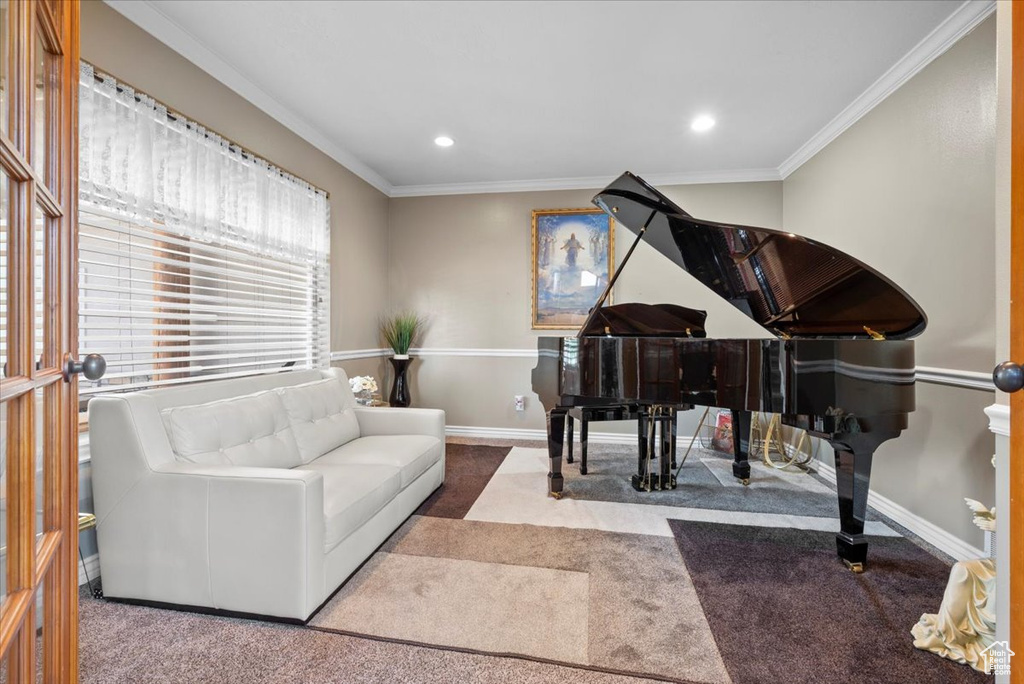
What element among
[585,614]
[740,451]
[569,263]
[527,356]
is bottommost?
[585,614]

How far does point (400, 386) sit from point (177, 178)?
2501 millimetres

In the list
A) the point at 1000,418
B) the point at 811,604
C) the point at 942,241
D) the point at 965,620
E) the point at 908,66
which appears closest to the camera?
the point at 1000,418

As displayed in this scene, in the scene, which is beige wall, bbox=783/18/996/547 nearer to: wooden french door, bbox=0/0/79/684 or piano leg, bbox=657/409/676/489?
piano leg, bbox=657/409/676/489

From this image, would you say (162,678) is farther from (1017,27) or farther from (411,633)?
(1017,27)

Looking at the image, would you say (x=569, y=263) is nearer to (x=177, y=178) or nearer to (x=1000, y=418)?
(x=177, y=178)

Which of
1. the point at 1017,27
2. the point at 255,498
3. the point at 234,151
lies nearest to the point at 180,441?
the point at 255,498

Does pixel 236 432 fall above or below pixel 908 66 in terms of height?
below

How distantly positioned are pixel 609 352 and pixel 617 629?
1.23 m

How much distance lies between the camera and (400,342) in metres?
4.41

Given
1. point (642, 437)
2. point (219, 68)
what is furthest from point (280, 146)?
point (642, 437)

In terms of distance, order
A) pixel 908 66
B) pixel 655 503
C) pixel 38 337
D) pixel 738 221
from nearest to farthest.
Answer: pixel 38 337
pixel 908 66
pixel 655 503
pixel 738 221

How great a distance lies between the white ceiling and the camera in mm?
2090

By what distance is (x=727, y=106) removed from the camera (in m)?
2.91

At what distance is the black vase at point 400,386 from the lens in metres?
4.32
